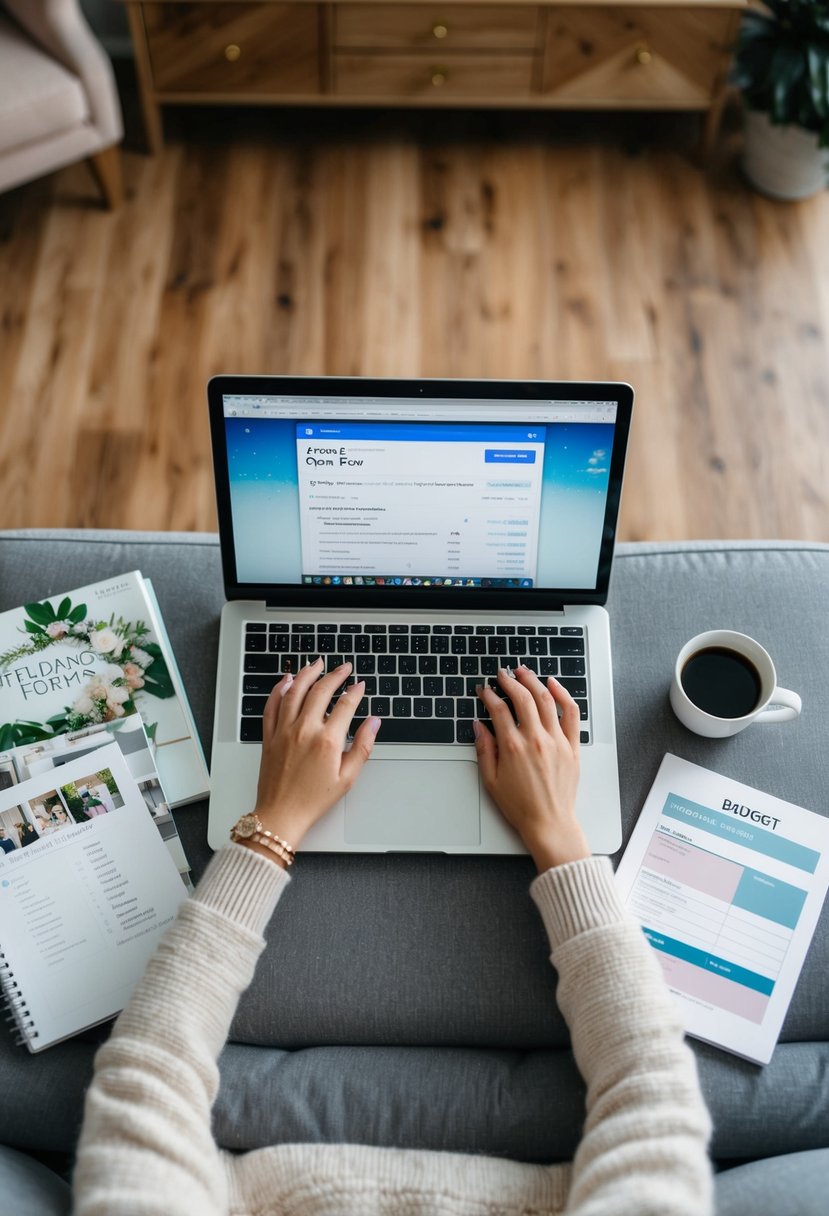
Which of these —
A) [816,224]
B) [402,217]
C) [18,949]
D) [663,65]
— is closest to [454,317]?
[402,217]

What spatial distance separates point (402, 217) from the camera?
238cm

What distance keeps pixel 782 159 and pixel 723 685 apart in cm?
170

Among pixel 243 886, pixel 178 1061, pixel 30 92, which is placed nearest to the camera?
pixel 178 1061

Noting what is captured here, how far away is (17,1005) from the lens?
0.98m

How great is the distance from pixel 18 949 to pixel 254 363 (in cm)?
145

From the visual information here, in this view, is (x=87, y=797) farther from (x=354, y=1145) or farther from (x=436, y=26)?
(x=436, y=26)

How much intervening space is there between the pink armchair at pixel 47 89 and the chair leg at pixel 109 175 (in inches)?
4.4

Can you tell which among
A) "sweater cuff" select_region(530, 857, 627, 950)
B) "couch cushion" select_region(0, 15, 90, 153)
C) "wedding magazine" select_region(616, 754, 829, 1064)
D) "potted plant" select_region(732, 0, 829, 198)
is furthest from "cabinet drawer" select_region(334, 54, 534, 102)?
"sweater cuff" select_region(530, 857, 627, 950)

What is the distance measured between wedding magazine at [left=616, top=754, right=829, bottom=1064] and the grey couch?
0.07ft

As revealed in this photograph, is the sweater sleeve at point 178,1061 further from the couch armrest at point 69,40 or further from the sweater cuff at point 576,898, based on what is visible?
the couch armrest at point 69,40

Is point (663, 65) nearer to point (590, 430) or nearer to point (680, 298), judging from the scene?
point (680, 298)

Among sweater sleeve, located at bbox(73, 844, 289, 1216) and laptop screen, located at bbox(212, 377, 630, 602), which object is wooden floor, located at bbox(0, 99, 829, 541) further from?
sweater sleeve, located at bbox(73, 844, 289, 1216)

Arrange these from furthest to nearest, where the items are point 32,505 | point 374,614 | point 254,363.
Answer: point 254,363, point 32,505, point 374,614

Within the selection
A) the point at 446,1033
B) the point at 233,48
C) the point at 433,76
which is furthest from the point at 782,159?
the point at 446,1033
